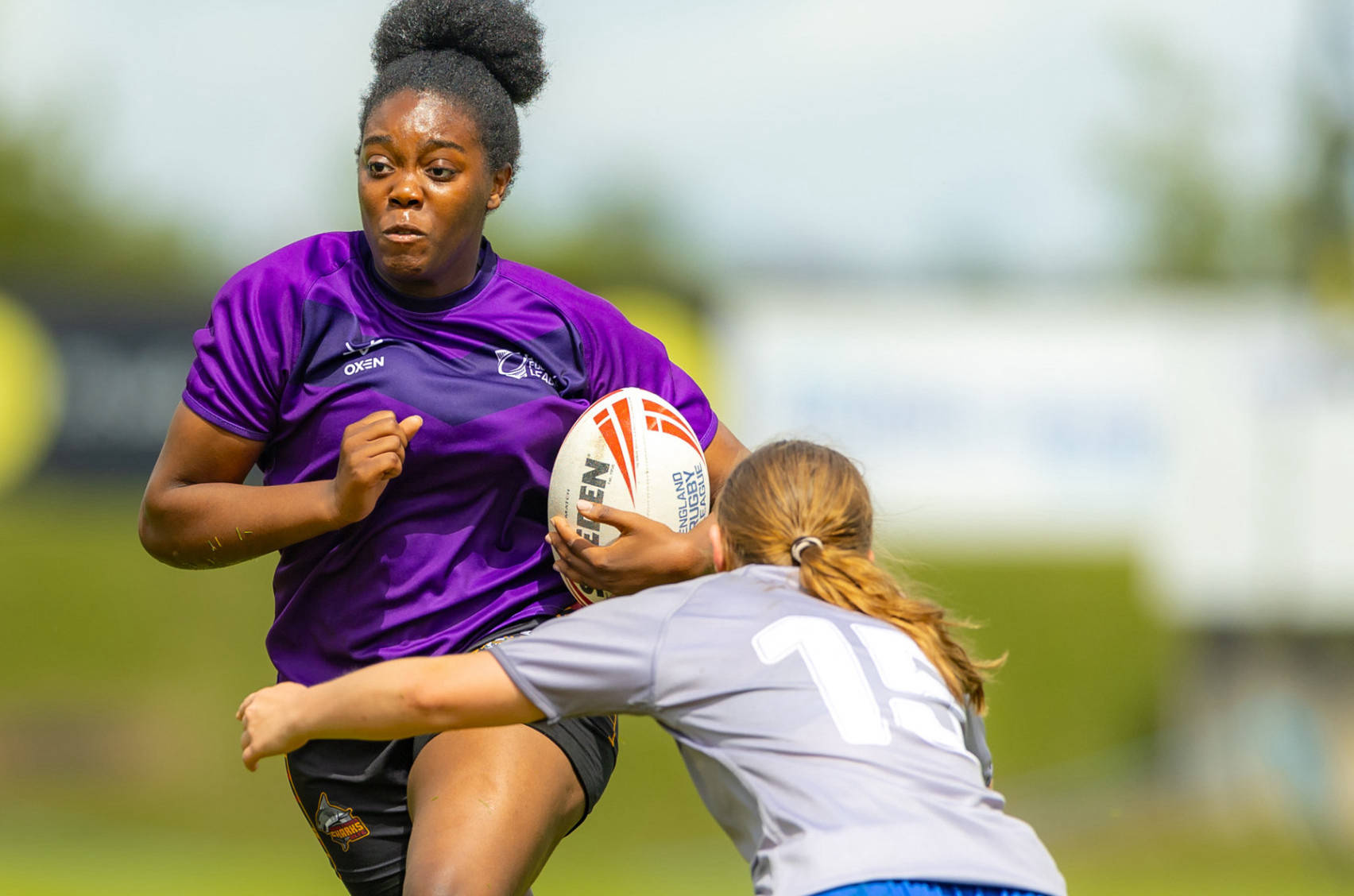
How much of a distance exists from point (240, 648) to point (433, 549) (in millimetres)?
13343

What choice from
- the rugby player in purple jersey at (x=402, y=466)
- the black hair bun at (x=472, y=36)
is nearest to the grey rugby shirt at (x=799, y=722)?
the rugby player in purple jersey at (x=402, y=466)

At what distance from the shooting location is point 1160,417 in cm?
1730

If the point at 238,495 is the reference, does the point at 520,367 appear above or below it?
above

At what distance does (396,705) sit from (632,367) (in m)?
1.27

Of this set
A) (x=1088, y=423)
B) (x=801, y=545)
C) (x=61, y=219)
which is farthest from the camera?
(x=61, y=219)

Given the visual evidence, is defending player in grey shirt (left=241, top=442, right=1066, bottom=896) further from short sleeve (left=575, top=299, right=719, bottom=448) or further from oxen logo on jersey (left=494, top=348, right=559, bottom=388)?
short sleeve (left=575, top=299, right=719, bottom=448)

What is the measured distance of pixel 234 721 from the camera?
1576 cm

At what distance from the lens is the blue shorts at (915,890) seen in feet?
8.70

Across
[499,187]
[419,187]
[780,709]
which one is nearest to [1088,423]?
[499,187]

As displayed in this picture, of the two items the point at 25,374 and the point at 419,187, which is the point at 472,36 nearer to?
the point at 419,187

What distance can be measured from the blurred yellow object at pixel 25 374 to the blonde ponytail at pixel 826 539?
1286cm

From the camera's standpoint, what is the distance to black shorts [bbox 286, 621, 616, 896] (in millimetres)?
3531

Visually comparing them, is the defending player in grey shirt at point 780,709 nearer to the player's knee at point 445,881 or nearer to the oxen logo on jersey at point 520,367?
the player's knee at point 445,881

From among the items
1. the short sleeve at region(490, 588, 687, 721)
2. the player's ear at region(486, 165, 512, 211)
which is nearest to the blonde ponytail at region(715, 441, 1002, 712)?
the short sleeve at region(490, 588, 687, 721)
